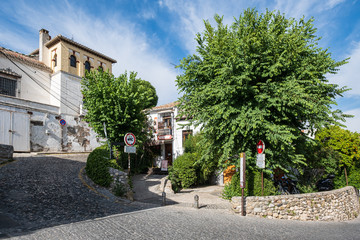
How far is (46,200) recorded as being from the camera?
27.1ft

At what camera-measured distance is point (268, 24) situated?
35.0 feet

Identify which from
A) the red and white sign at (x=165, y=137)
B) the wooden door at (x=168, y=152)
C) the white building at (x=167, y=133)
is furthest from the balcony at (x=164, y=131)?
the wooden door at (x=168, y=152)

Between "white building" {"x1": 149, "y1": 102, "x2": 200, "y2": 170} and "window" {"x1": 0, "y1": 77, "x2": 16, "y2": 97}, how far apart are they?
1201 centimetres

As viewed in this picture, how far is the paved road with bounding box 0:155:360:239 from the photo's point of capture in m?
5.75

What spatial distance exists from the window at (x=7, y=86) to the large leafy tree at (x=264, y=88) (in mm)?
17348

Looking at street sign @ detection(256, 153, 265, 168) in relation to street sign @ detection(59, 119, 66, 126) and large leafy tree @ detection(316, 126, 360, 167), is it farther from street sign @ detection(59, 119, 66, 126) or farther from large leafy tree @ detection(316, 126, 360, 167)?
street sign @ detection(59, 119, 66, 126)

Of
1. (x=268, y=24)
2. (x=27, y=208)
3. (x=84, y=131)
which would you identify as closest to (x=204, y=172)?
(x=268, y=24)

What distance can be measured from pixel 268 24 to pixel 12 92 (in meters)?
20.7

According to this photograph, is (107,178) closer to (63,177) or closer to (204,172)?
(63,177)

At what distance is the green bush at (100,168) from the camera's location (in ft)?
36.3

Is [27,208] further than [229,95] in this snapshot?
No

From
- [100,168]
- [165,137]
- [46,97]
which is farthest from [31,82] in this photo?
[100,168]

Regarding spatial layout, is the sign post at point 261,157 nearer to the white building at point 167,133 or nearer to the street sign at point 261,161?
the street sign at point 261,161

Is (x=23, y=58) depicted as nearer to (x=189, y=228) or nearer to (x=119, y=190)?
(x=119, y=190)
